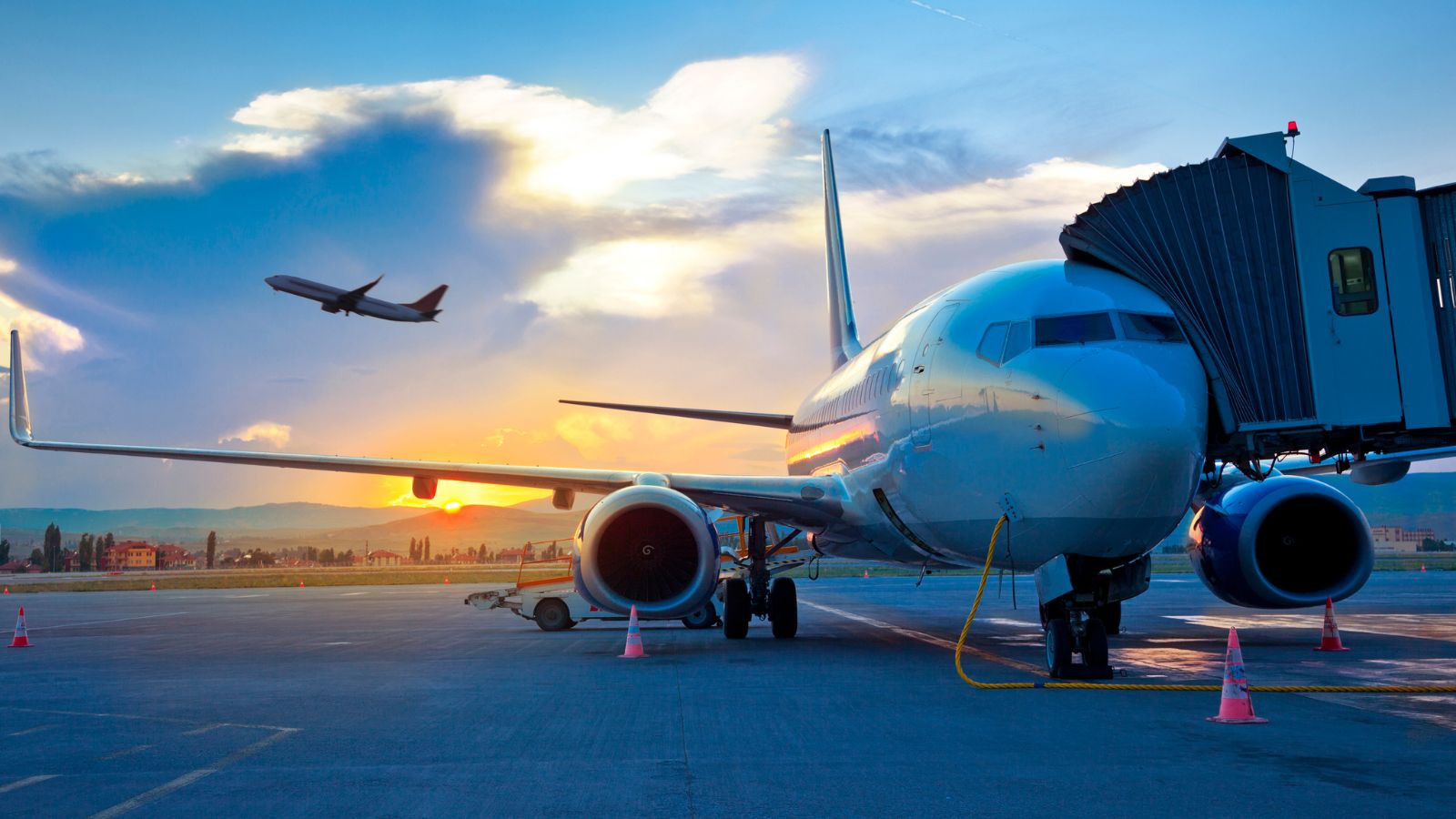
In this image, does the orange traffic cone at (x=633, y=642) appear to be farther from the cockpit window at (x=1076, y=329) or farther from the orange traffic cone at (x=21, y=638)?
the orange traffic cone at (x=21, y=638)

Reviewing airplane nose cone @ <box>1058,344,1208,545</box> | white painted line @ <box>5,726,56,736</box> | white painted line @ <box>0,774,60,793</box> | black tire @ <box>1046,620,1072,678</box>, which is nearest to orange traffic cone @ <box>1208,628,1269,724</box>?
airplane nose cone @ <box>1058,344,1208,545</box>

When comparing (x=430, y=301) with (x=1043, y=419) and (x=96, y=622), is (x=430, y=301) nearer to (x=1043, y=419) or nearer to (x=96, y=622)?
(x=96, y=622)

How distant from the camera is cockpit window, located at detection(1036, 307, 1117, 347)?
11438 mm

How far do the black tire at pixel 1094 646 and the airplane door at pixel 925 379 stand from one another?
242cm

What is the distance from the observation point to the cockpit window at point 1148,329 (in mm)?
11438

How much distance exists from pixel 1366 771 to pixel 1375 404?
598 centimetres

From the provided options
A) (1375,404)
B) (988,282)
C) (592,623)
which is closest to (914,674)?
(988,282)

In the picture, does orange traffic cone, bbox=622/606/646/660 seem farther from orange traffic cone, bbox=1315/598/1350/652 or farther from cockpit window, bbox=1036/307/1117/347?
orange traffic cone, bbox=1315/598/1350/652

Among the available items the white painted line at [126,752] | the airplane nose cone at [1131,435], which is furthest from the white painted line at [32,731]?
the airplane nose cone at [1131,435]

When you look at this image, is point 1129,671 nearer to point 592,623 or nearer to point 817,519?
point 817,519

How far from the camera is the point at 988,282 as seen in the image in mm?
→ 13094

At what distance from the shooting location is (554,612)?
2202 centimetres

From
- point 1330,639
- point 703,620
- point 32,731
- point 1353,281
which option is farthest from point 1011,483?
point 703,620

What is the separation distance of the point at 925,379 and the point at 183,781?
8135 millimetres
